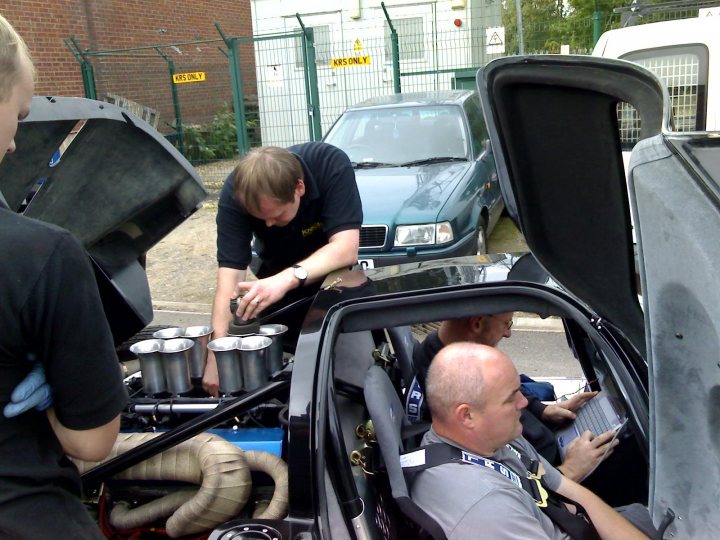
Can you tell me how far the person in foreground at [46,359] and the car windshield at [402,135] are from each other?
555 centimetres

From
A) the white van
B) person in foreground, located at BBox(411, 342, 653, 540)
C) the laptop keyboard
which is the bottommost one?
the laptop keyboard

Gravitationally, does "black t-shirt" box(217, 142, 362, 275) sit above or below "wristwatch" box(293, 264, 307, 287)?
above

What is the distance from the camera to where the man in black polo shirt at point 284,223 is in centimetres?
273

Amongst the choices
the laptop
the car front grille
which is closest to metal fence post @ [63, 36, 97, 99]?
the car front grille

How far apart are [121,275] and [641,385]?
2.16 metres

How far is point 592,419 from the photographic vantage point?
2.60m

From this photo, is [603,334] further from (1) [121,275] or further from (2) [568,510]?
(1) [121,275]

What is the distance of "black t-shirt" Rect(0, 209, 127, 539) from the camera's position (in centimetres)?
127

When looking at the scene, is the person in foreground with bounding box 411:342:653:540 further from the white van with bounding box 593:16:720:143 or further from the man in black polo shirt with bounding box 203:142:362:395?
the white van with bounding box 593:16:720:143

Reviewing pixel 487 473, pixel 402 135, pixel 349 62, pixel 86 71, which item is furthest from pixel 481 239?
pixel 86 71

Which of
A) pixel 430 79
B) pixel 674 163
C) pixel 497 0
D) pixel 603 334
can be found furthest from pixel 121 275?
pixel 497 0

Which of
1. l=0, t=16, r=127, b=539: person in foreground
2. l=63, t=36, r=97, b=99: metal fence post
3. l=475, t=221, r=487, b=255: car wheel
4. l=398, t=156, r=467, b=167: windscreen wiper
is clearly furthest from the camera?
l=63, t=36, r=97, b=99: metal fence post

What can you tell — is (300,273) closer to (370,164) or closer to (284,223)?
(284,223)

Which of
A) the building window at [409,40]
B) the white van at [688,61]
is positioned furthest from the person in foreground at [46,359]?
the building window at [409,40]
